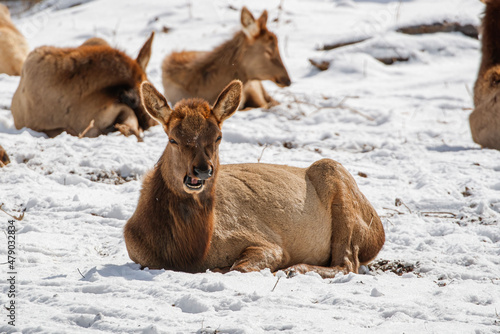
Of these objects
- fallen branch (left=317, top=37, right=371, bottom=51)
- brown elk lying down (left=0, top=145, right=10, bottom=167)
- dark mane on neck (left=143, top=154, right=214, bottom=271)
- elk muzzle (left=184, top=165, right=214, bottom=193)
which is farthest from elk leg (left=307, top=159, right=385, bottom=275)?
fallen branch (left=317, top=37, right=371, bottom=51)

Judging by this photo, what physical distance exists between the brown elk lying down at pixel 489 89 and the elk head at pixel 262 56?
3636 millimetres

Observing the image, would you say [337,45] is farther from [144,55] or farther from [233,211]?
[233,211]

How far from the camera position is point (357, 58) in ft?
48.2

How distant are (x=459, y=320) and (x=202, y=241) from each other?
2.14 meters

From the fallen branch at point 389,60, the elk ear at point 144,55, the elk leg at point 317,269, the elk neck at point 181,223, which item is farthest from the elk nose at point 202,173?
the fallen branch at point 389,60

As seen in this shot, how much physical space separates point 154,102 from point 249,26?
715 cm

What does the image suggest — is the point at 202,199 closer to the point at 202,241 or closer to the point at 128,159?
the point at 202,241

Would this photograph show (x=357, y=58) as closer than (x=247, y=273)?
No

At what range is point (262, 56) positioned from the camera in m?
11.9

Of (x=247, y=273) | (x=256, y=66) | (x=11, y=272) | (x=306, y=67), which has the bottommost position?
(x=306, y=67)

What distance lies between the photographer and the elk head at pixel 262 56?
1193 centimetres

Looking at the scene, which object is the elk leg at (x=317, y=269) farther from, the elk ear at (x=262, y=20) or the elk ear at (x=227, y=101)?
the elk ear at (x=262, y=20)

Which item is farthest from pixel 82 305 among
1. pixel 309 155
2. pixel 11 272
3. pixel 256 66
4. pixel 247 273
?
pixel 256 66

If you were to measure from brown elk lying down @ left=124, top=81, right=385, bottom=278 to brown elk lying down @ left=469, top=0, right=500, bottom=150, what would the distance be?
4.09 meters
